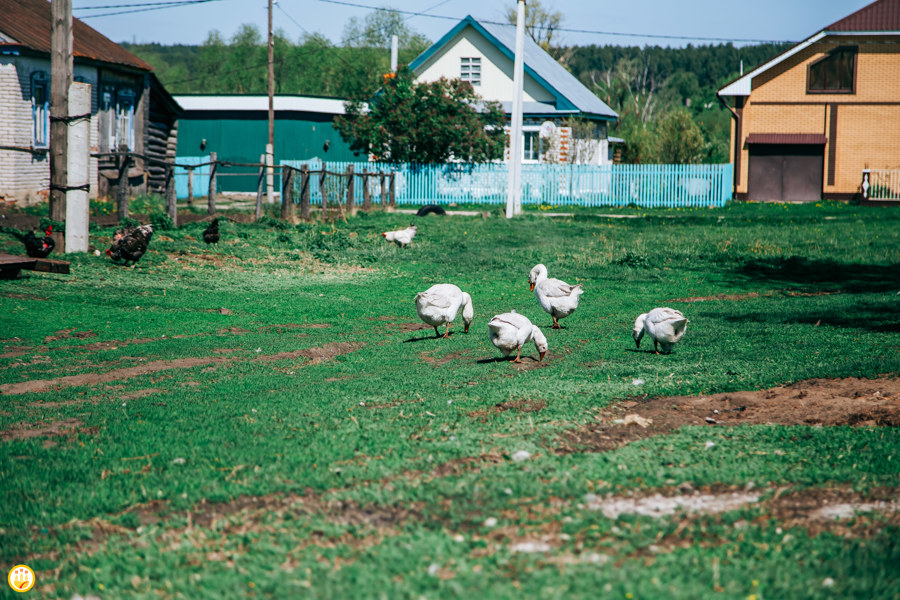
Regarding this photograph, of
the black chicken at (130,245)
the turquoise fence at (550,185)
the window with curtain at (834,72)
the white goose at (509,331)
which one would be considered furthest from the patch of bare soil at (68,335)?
the window with curtain at (834,72)

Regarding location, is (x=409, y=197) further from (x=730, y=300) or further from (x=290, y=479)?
(x=290, y=479)

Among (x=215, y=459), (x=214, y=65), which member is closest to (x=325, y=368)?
(x=215, y=459)

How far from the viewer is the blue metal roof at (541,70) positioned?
38406mm

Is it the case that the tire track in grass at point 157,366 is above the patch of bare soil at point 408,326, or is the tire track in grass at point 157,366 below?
below

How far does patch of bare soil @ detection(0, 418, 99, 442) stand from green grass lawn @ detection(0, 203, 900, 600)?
3 centimetres

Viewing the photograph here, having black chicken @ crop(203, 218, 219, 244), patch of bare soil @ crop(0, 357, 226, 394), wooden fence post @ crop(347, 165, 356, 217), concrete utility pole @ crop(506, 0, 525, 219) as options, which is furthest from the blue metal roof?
patch of bare soil @ crop(0, 357, 226, 394)

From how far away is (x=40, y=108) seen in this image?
77.4 ft

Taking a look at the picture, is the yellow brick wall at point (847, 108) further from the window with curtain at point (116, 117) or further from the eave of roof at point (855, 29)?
the window with curtain at point (116, 117)

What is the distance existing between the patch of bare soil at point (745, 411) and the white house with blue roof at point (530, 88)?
31.1 meters

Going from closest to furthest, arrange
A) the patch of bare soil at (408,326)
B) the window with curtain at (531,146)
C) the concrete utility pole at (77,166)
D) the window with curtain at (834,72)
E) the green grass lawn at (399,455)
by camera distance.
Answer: the green grass lawn at (399,455) → the patch of bare soil at (408,326) → the concrete utility pole at (77,166) → the window with curtain at (834,72) → the window with curtain at (531,146)

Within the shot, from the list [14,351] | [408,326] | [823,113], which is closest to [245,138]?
[823,113]

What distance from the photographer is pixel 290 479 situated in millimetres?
4703

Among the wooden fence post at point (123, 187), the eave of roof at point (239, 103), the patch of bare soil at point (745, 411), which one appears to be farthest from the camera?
the eave of roof at point (239, 103)

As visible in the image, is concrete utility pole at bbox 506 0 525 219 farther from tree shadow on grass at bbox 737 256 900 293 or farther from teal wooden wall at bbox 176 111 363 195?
teal wooden wall at bbox 176 111 363 195
